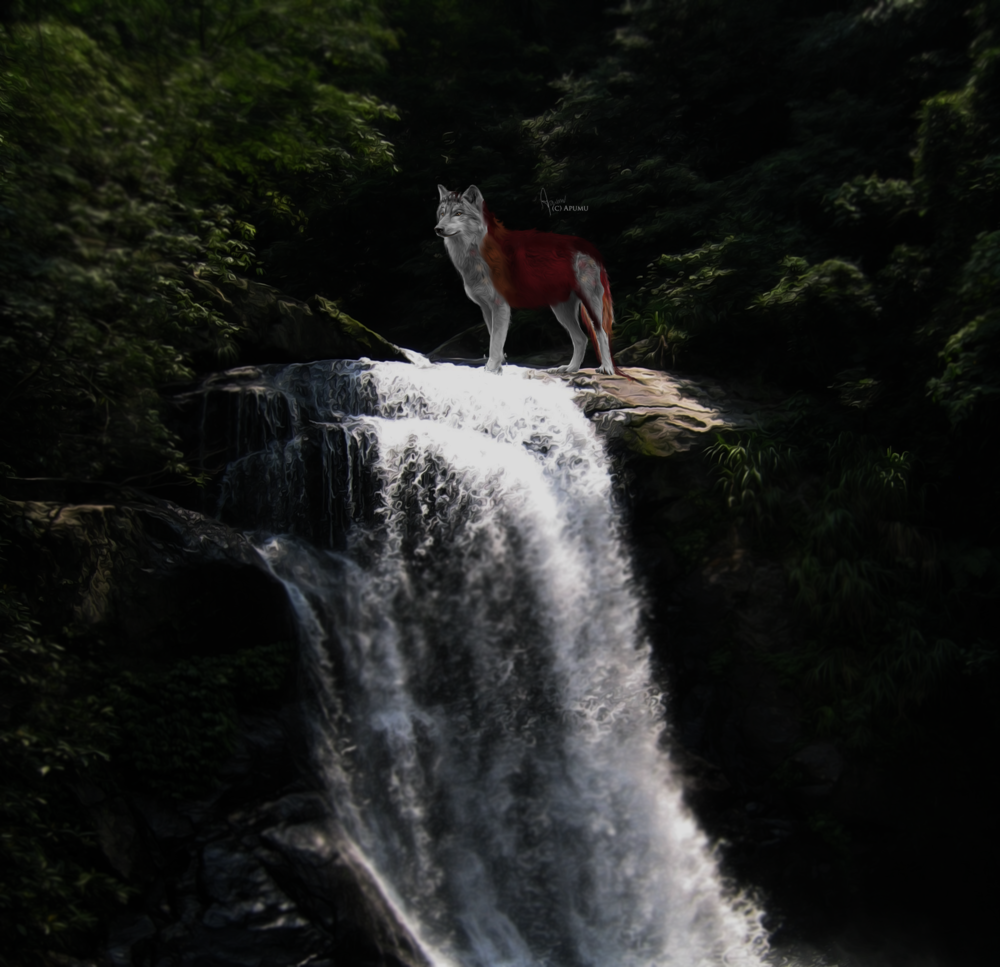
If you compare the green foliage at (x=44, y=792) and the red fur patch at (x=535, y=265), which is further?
the red fur patch at (x=535, y=265)

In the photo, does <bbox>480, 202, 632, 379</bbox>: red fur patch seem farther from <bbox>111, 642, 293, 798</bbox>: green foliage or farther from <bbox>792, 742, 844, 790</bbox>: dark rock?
<bbox>111, 642, 293, 798</bbox>: green foliage

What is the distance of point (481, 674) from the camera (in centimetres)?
679

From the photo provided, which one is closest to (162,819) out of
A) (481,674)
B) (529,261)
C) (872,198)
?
(481,674)

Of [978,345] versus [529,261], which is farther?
[529,261]

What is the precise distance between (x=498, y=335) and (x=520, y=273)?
824 mm

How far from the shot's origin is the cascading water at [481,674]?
5.93m

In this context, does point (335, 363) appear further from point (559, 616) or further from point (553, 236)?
point (559, 616)

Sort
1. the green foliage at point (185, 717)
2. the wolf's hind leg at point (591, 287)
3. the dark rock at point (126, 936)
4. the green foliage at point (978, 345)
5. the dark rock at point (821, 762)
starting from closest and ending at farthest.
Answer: the dark rock at point (126, 936)
the green foliage at point (185, 717)
the green foliage at point (978, 345)
the dark rock at point (821, 762)
the wolf's hind leg at point (591, 287)

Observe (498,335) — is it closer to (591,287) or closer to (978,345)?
(591,287)

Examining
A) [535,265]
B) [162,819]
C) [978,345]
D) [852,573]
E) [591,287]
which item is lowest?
[162,819]

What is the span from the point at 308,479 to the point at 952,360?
6232 millimetres

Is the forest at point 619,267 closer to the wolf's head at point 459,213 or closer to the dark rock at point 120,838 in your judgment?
the dark rock at point 120,838

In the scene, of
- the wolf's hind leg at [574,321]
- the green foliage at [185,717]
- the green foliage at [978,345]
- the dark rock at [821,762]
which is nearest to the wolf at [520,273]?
the wolf's hind leg at [574,321]

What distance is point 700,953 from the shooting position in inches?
235
